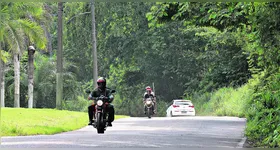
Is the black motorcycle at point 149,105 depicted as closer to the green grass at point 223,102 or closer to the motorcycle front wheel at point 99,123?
the green grass at point 223,102

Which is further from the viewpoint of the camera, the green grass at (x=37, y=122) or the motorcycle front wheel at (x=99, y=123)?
the green grass at (x=37, y=122)

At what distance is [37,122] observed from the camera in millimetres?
29250

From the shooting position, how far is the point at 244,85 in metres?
46.1

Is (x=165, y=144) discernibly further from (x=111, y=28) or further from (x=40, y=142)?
(x=111, y=28)

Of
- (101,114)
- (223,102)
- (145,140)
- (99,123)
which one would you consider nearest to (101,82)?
(101,114)

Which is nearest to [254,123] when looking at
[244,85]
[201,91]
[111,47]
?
[244,85]

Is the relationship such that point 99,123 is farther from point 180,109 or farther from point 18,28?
point 180,109

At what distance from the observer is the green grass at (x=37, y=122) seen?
25.0 metres

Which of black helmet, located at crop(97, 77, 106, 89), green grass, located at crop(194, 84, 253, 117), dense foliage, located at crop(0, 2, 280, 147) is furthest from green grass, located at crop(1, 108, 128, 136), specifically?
green grass, located at crop(194, 84, 253, 117)

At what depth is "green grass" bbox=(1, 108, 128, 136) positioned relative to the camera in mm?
25031

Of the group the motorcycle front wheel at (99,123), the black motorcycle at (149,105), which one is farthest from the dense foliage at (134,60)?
the motorcycle front wheel at (99,123)

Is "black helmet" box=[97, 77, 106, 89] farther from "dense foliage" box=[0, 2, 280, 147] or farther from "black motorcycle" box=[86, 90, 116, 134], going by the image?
"dense foliage" box=[0, 2, 280, 147]

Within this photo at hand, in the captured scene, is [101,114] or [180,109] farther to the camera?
[180,109]

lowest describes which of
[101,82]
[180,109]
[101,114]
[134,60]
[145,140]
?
[180,109]
